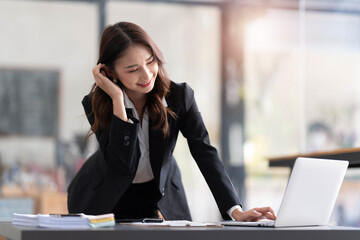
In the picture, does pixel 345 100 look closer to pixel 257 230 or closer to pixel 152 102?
pixel 152 102

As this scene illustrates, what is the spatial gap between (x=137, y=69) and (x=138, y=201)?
53cm

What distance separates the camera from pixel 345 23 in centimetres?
633

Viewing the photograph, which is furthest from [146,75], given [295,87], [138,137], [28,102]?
[295,87]

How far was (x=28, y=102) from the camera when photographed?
5910mm

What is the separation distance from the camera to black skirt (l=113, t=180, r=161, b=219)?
8.09 ft

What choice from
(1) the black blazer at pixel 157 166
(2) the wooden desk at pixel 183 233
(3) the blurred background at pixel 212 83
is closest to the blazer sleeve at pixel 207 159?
(1) the black blazer at pixel 157 166

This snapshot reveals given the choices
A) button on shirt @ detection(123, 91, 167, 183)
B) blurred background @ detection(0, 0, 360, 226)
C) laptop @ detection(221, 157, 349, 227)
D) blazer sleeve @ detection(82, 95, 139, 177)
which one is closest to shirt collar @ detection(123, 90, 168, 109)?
button on shirt @ detection(123, 91, 167, 183)

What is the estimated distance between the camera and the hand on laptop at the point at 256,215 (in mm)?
2010

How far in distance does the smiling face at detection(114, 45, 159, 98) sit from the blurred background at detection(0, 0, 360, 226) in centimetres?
360

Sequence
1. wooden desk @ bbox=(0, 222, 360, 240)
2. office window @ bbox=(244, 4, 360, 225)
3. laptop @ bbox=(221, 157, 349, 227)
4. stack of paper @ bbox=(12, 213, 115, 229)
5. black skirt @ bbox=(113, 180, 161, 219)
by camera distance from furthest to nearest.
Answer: office window @ bbox=(244, 4, 360, 225)
black skirt @ bbox=(113, 180, 161, 219)
laptop @ bbox=(221, 157, 349, 227)
stack of paper @ bbox=(12, 213, 115, 229)
wooden desk @ bbox=(0, 222, 360, 240)

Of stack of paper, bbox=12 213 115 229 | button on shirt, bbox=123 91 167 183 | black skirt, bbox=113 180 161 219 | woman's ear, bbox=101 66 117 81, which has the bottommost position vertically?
black skirt, bbox=113 180 161 219

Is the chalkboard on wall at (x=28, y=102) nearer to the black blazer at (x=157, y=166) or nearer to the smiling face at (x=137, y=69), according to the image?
the black blazer at (x=157, y=166)

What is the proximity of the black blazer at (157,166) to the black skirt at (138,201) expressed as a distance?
0.05 metres

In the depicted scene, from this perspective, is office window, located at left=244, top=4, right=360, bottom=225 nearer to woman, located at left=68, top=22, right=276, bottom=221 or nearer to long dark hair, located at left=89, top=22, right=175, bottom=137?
woman, located at left=68, top=22, right=276, bottom=221
